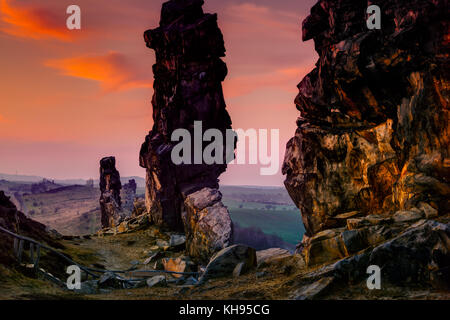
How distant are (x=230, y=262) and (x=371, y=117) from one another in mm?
15615

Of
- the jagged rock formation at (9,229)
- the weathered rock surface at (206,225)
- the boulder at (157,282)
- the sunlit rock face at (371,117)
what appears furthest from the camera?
the weathered rock surface at (206,225)

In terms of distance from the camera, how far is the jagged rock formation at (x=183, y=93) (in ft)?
164

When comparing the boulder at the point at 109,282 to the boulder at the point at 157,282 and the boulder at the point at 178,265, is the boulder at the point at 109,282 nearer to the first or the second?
the boulder at the point at 157,282

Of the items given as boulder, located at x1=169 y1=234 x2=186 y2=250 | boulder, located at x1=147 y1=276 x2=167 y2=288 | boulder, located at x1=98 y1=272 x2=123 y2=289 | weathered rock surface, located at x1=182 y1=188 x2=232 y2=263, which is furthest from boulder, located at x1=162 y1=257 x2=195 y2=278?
boulder, located at x1=169 y1=234 x2=186 y2=250

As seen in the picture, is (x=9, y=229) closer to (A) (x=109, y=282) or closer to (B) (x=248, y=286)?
(A) (x=109, y=282)

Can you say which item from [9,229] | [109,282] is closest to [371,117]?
[109,282]

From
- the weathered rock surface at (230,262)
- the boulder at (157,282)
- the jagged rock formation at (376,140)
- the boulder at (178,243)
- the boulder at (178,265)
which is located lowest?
the boulder at (178,243)

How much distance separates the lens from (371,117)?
2666 cm

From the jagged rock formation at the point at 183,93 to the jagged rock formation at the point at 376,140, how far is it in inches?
778

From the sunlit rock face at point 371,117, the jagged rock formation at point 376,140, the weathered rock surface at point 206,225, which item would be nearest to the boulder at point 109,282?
the jagged rock formation at point 376,140

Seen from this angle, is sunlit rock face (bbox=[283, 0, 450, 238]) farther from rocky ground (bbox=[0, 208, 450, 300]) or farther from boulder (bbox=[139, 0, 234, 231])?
boulder (bbox=[139, 0, 234, 231])

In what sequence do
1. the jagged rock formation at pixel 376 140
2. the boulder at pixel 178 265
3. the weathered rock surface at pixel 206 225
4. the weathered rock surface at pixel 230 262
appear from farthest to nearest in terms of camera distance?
the weathered rock surface at pixel 206 225 → the boulder at pixel 178 265 → the weathered rock surface at pixel 230 262 → the jagged rock formation at pixel 376 140

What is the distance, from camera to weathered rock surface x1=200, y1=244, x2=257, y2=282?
21.2 metres
